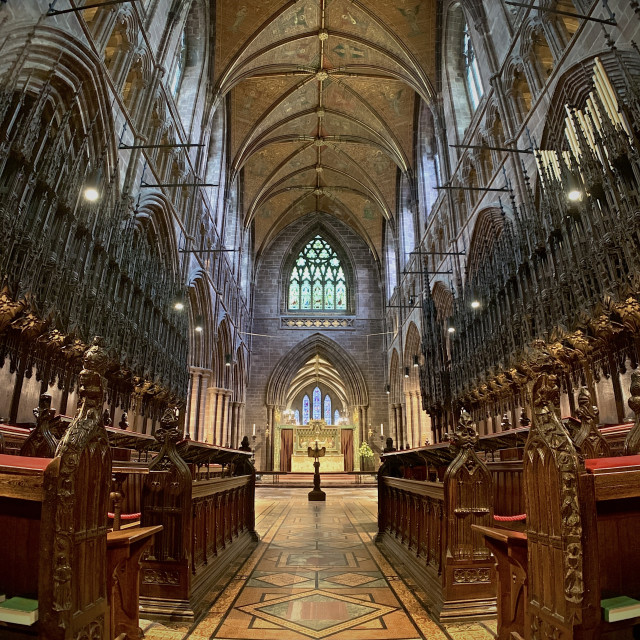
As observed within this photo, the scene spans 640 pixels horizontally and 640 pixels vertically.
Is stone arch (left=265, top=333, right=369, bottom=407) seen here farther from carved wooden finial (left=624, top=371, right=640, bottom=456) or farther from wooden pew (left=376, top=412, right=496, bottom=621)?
carved wooden finial (left=624, top=371, right=640, bottom=456)

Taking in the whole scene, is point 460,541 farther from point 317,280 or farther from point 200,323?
point 317,280

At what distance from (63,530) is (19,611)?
0.29 metres

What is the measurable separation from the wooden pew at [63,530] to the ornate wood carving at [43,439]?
149 centimetres

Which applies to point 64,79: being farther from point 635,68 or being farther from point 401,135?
point 401,135

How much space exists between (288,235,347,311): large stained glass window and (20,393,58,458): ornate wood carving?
2375 centimetres

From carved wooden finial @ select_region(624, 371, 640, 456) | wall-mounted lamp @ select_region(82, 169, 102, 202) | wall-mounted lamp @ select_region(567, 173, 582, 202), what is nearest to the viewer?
carved wooden finial @ select_region(624, 371, 640, 456)

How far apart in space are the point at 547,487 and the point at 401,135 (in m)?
19.5

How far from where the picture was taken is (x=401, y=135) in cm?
1938

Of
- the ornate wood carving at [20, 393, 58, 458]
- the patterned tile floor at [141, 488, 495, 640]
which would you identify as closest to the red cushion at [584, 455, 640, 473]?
the patterned tile floor at [141, 488, 495, 640]

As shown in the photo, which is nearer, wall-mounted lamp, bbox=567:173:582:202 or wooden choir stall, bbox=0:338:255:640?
wooden choir stall, bbox=0:338:255:640

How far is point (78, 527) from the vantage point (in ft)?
6.00

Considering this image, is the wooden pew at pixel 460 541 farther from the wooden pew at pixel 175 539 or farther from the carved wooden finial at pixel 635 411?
the wooden pew at pixel 175 539

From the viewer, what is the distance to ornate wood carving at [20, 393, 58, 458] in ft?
10.9

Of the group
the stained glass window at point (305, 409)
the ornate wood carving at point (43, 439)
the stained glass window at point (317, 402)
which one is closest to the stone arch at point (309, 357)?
the stained glass window at point (305, 409)
